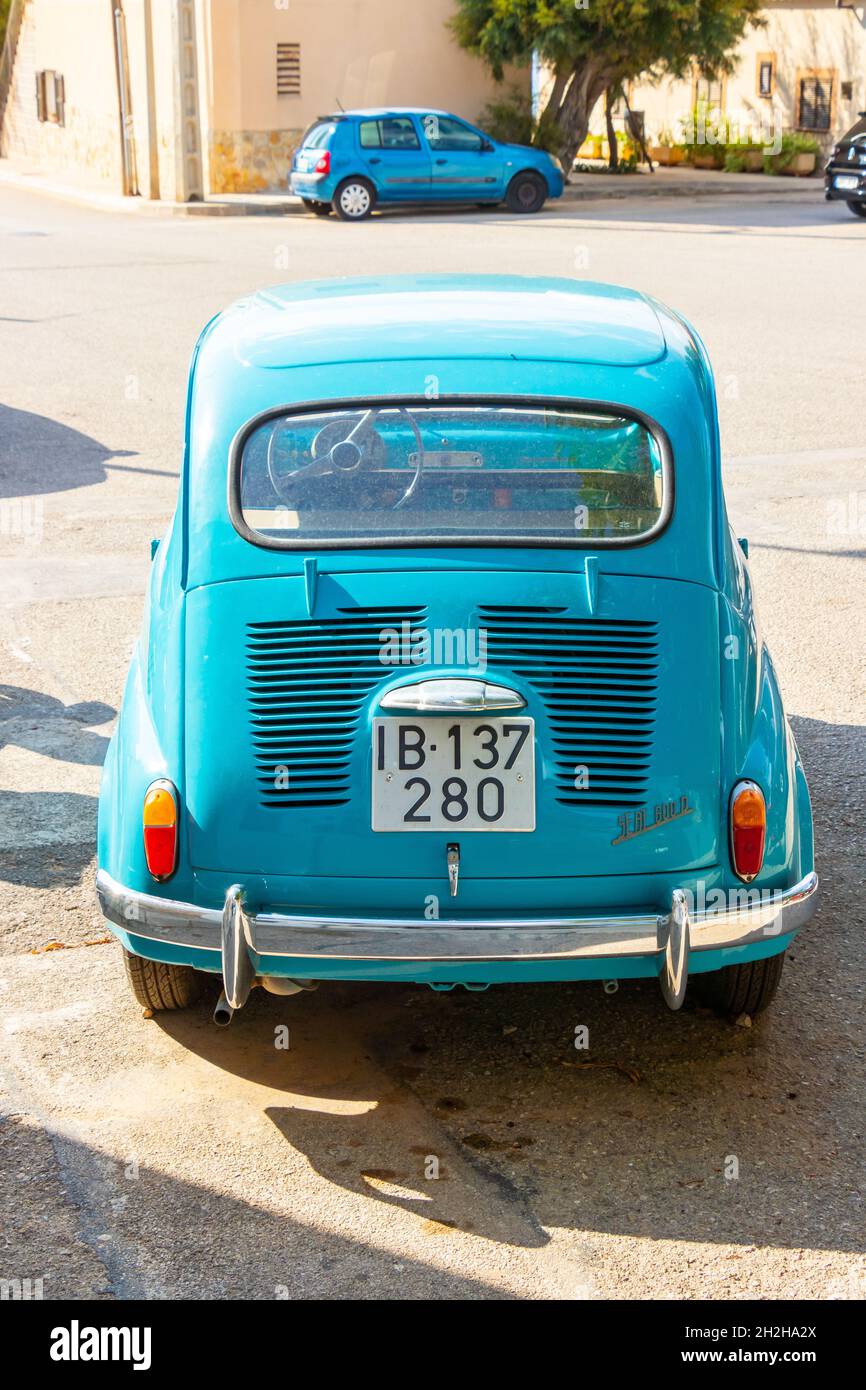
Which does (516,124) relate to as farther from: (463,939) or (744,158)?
(463,939)

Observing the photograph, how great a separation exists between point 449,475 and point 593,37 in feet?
92.6

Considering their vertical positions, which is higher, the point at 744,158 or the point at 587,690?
the point at 744,158

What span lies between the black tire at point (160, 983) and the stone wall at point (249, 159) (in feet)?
95.3

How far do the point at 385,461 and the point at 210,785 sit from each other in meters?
0.96

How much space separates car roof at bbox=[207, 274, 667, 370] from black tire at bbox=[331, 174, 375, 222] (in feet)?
73.8

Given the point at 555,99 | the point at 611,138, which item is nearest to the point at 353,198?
the point at 555,99

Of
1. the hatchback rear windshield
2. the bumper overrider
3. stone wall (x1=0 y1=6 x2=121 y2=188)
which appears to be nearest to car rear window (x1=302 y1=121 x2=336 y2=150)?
stone wall (x1=0 y1=6 x2=121 y2=188)

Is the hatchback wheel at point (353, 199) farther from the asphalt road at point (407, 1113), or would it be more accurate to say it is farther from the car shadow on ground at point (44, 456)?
the asphalt road at point (407, 1113)

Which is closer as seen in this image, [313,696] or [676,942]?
[676,942]

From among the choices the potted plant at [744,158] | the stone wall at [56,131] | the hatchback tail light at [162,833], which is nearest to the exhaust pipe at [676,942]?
the hatchback tail light at [162,833]

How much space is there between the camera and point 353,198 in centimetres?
2641

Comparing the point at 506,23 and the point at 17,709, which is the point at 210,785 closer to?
the point at 17,709

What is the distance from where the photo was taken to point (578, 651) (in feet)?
11.9
